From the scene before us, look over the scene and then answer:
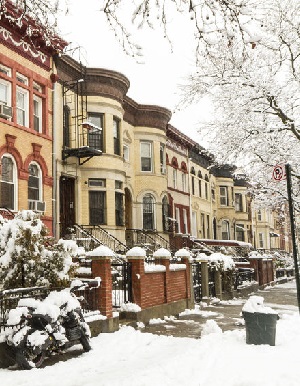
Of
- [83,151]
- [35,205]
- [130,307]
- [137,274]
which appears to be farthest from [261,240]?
[130,307]

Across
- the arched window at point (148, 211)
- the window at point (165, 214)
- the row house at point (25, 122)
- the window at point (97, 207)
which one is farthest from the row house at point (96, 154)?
the window at point (165, 214)

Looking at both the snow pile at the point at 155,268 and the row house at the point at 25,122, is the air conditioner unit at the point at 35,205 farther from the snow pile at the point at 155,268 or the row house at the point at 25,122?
the snow pile at the point at 155,268

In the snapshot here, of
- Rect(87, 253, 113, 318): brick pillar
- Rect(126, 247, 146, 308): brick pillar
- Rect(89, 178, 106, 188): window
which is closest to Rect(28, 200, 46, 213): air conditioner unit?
Rect(89, 178, 106, 188): window

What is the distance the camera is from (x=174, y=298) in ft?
49.1

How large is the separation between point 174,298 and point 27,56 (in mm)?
10881

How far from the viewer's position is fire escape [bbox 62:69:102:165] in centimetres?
2024

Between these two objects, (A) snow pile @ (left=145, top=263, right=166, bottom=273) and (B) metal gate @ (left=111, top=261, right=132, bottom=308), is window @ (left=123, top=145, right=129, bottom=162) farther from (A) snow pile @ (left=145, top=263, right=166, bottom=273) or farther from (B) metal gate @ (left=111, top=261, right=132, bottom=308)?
(B) metal gate @ (left=111, top=261, right=132, bottom=308)

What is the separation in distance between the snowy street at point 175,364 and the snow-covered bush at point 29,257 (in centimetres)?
153

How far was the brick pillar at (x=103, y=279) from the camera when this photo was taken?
423 inches

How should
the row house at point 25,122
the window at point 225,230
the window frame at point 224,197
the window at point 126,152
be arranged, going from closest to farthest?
the row house at point 25,122
the window at point 126,152
the window at point 225,230
the window frame at point 224,197

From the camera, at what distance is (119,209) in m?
22.9

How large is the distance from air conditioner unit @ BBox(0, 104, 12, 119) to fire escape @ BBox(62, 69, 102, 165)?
352 cm

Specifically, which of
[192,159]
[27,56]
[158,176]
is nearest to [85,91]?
[27,56]

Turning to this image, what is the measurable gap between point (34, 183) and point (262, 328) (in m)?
12.0
